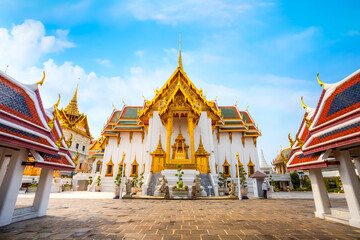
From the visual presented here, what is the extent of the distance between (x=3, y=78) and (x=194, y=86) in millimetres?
15110

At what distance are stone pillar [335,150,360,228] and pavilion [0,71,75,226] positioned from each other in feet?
21.6

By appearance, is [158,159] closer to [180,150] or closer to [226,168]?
[180,150]

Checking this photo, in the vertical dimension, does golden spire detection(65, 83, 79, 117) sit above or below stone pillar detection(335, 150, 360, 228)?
above

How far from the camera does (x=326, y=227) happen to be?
142 inches

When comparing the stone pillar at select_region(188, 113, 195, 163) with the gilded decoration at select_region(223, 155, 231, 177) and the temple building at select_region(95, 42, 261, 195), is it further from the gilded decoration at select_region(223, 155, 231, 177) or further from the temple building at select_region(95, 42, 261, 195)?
the gilded decoration at select_region(223, 155, 231, 177)

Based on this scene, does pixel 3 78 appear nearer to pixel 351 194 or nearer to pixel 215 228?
pixel 215 228

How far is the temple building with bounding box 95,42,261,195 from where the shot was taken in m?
14.4

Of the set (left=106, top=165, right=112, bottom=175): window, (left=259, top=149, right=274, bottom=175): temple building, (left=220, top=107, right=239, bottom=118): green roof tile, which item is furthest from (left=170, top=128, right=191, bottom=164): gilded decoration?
(left=259, top=149, right=274, bottom=175): temple building

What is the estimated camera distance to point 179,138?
15.6 metres

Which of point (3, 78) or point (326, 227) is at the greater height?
point (3, 78)

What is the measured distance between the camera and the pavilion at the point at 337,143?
11.2 ft

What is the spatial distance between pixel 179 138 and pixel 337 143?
41.7 feet

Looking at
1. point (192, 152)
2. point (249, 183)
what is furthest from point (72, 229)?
point (249, 183)

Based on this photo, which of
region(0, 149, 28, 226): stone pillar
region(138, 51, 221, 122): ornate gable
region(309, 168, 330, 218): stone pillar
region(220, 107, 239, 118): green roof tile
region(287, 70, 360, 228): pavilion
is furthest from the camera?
region(220, 107, 239, 118): green roof tile
